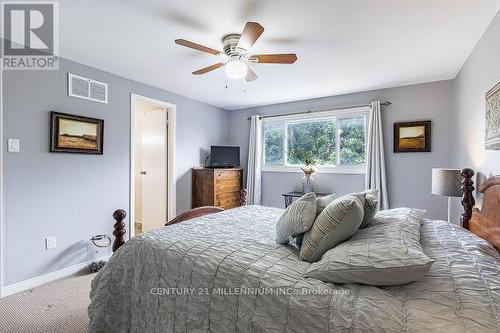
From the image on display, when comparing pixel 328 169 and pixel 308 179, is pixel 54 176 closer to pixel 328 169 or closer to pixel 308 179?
pixel 308 179

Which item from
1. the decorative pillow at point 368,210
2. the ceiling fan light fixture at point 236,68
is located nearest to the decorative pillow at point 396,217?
the decorative pillow at point 368,210

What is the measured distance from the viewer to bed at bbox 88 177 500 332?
2.82 feet

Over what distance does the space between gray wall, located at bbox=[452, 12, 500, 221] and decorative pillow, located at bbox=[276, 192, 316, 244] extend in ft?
4.92

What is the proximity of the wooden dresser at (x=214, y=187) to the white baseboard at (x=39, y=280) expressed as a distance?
5.99 ft

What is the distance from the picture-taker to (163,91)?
12.8ft

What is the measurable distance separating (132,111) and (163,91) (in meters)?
0.65

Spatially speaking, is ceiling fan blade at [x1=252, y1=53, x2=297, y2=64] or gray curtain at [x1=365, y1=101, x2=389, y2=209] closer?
ceiling fan blade at [x1=252, y1=53, x2=297, y2=64]

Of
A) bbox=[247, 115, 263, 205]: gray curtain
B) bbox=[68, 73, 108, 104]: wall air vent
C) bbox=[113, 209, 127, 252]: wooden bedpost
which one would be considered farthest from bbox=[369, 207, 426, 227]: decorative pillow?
bbox=[68, 73, 108, 104]: wall air vent

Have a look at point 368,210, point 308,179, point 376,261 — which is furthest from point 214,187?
point 376,261

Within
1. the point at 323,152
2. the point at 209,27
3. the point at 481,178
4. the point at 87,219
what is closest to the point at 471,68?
the point at 481,178

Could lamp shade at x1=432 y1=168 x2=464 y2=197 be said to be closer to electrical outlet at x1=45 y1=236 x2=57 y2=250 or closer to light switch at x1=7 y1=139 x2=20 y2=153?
electrical outlet at x1=45 y1=236 x2=57 y2=250

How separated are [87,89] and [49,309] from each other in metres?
2.34

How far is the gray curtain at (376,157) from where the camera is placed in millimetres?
3615

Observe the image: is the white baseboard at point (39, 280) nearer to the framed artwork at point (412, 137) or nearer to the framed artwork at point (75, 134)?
the framed artwork at point (75, 134)
